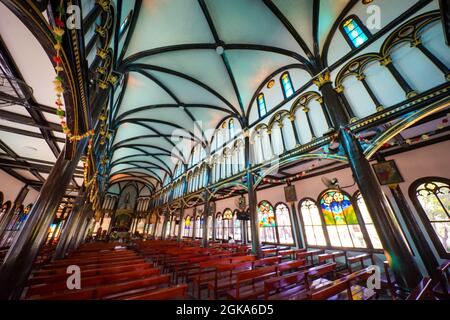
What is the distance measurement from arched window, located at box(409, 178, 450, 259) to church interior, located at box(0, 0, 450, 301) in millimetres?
40

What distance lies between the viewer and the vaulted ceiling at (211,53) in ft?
22.7

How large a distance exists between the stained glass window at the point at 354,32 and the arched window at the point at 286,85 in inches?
107

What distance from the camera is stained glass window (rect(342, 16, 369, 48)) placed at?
19.5 ft

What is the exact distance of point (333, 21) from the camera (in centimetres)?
674

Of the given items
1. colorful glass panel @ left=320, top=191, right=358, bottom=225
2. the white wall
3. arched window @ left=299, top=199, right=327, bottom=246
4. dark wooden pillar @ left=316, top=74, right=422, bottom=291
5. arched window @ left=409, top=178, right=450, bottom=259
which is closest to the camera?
dark wooden pillar @ left=316, top=74, right=422, bottom=291

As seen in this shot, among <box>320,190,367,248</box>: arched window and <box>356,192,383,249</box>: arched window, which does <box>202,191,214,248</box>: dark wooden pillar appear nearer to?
<box>320,190,367,248</box>: arched window

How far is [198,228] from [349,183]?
51.3 feet

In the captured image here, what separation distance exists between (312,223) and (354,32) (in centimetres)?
918

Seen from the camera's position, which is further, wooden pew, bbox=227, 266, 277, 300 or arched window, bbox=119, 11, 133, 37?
arched window, bbox=119, 11, 133, 37

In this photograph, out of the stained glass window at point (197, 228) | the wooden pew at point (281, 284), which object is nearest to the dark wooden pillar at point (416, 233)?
the wooden pew at point (281, 284)

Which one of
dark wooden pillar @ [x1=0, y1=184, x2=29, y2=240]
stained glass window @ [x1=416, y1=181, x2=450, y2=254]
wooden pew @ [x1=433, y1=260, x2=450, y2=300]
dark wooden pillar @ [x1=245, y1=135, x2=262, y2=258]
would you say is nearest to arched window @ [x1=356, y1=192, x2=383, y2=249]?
stained glass window @ [x1=416, y1=181, x2=450, y2=254]

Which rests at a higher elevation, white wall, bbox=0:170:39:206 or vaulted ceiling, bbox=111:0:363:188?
vaulted ceiling, bbox=111:0:363:188

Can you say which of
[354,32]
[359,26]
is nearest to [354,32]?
[354,32]

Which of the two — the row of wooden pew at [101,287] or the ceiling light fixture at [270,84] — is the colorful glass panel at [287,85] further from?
the row of wooden pew at [101,287]
